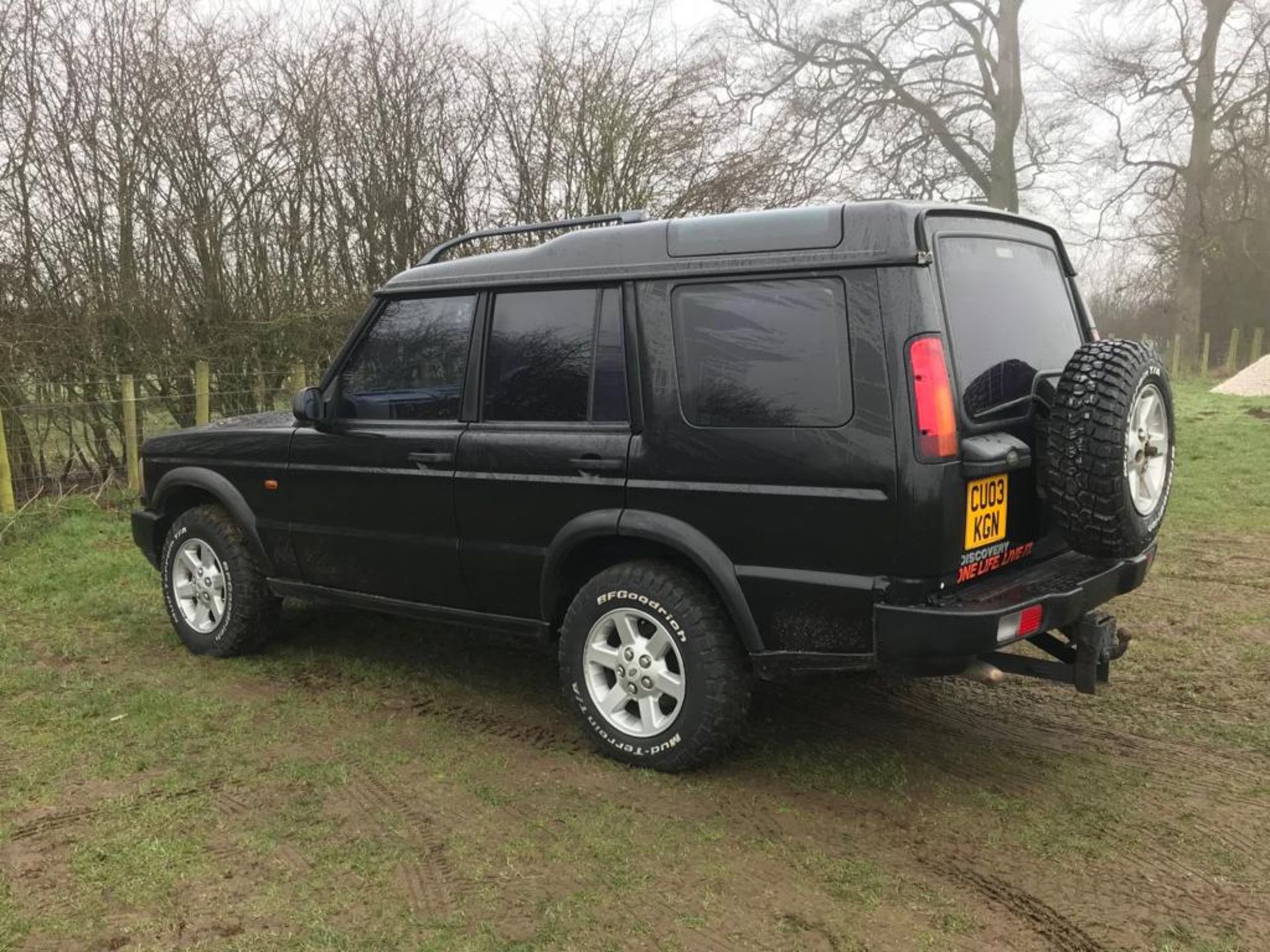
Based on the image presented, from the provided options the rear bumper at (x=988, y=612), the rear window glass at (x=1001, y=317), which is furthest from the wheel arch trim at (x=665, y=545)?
the rear window glass at (x=1001, y=317)

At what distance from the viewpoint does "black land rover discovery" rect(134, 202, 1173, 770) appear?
9.97ft

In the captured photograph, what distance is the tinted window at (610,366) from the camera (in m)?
3.60

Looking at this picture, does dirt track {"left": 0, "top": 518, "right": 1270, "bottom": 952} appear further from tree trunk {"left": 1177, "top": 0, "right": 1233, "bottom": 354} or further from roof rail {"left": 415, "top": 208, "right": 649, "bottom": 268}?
tree trunk {"left": 1177, "top": 0, "right": 1233, "bottom": 354}

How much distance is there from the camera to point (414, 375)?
14.0 feet

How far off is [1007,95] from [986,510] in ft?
66.4

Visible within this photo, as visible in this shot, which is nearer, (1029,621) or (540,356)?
(1029,621)

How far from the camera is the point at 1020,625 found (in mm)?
3021

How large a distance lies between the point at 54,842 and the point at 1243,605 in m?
5.56

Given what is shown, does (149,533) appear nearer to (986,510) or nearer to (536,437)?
(536,437)

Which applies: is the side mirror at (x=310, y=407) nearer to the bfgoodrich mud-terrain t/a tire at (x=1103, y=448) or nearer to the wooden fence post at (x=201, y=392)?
the bfgoodrich mud-terrain t/a tire at (x=1103, y=448)

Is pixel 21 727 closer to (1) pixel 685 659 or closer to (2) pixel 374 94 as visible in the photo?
(1) pixel 685 659

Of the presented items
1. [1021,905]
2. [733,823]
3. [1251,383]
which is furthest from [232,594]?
[1251,383]

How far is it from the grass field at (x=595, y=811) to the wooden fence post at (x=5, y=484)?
312 cm

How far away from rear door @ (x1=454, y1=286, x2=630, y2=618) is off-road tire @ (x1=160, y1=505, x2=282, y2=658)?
1.48 metres
